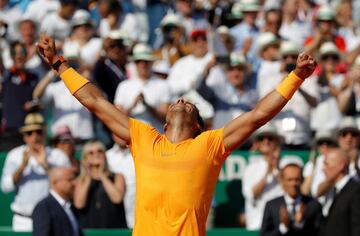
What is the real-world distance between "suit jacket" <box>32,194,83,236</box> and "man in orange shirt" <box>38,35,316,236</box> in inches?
137

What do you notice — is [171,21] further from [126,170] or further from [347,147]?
[347,147]

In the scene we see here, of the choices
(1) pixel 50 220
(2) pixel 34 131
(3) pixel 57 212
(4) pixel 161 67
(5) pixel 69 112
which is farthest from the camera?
(4) pixel 161 67

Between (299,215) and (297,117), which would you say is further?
(297,117)

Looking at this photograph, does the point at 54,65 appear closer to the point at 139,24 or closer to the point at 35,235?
the point at 35,235

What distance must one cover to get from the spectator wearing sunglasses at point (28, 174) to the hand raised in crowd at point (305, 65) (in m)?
6.29

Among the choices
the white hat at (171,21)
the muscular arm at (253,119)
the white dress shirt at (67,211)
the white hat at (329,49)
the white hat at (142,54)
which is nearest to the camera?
the muscular arm at (253,119)

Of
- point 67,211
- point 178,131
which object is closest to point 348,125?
point 67,211

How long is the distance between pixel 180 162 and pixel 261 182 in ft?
18.4

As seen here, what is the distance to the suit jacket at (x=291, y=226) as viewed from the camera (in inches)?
463

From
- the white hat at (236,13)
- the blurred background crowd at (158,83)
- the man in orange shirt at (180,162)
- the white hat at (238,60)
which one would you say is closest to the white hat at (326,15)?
the blurred background crowd at (158,83)

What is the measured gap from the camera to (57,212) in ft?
35.8

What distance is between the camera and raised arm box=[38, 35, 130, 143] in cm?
742

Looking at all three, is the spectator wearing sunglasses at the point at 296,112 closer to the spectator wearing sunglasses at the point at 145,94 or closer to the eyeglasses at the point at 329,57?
the eyeglasses at the point at 329,57

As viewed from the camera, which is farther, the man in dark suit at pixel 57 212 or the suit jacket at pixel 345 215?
the suit jacket at pixel 345 215
